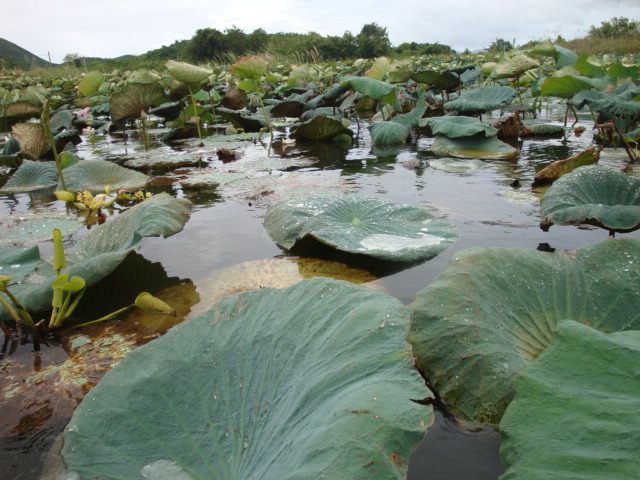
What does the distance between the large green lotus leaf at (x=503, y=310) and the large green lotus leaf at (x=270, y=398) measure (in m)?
0.20

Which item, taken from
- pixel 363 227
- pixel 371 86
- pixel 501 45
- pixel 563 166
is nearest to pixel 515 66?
pixel 371 86

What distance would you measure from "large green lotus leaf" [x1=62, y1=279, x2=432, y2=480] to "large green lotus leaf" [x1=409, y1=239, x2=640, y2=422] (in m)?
0.20

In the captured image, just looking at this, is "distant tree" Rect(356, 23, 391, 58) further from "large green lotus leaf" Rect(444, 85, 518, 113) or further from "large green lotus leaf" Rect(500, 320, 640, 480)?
"large green lotus leaf" Rect(500, 320, 640, 480)

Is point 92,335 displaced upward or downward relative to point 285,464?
downward

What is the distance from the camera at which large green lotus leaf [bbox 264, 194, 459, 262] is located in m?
1.67

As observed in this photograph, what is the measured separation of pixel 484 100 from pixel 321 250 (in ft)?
10.4

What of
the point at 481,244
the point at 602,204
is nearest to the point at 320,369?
the point at 481,244

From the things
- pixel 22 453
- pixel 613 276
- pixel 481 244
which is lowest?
pixel 22 453

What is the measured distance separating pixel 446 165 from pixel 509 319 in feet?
7.79

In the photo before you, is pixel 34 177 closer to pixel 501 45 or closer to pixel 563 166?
pixel 563 166

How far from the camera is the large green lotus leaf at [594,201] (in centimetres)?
159

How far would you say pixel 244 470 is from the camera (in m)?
0.72

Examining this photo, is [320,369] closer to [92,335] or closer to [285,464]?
[285,464]

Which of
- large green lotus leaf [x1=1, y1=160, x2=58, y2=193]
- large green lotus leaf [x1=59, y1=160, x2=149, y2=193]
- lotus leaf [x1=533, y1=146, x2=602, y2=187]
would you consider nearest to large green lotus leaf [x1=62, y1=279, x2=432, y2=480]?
lotus leaf [x1=533, y1=146, x2=602, y2=187]
